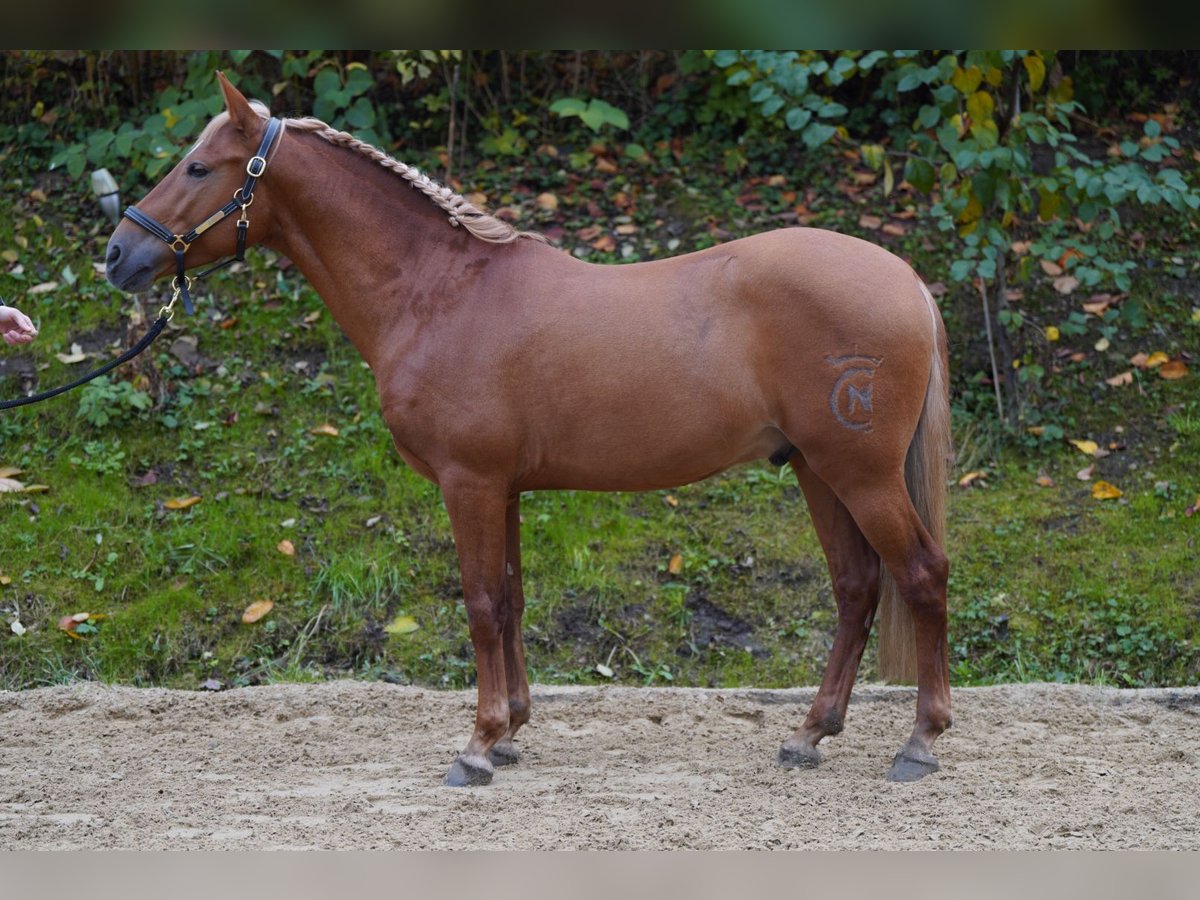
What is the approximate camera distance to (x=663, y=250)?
804 cm

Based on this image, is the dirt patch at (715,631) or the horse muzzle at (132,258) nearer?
the horse muzzle at (132,258)

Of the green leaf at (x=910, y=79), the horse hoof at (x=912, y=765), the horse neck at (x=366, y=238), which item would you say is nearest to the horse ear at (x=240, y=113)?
the horse neck at (x=366, y=238)

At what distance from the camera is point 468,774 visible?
4.32 m

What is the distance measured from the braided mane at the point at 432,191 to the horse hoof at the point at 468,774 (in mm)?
1897

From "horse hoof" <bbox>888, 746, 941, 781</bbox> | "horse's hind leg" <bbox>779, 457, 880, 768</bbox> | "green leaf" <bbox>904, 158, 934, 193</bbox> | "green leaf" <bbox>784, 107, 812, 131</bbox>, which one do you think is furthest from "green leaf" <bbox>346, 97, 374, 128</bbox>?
"horse hoof" <bbox>888, 746, 941, 781</bbox>

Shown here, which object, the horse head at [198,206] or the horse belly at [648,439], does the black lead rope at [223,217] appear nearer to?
the horse head at [198,206]

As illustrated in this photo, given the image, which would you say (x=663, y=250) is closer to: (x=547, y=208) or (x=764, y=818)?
(x=547, y=208)

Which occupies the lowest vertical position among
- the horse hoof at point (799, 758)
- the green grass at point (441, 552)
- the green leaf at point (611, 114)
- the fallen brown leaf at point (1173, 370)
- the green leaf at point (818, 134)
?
the horse hoof at point (799, 758)

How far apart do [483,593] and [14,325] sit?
1924mm

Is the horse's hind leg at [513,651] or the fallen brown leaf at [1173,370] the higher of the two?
the fallen brown leaf at [1173,370]

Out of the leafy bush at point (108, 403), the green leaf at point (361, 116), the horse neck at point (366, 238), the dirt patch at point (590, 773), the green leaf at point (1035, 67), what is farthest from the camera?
the green leaf at point (361, 116)

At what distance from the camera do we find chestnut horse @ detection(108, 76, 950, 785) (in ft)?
13.4

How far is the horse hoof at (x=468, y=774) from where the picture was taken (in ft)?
14.2

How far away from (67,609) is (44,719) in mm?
1198
